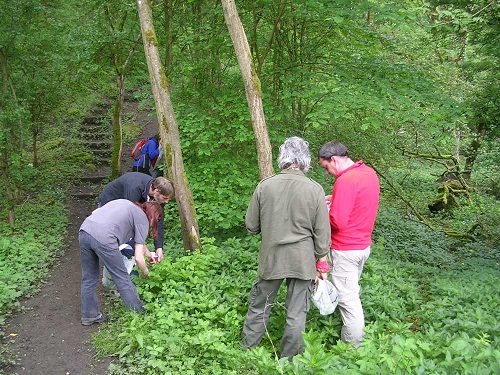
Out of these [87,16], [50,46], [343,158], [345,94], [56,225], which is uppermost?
[87,16]

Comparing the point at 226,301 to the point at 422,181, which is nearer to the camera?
the point at 226,301

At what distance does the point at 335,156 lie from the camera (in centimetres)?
435

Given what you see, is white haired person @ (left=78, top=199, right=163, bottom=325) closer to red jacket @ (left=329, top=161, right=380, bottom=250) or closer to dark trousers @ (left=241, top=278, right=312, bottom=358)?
dark trousers @ (left=241, top=278, right=312, bottom=358)

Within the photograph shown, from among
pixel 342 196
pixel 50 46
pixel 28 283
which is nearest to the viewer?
pixel 342 196

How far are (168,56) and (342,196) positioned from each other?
695 centimetres

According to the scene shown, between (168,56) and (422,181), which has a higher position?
(168,56)

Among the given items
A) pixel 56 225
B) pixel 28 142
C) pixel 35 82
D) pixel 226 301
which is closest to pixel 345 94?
pixel 226 301

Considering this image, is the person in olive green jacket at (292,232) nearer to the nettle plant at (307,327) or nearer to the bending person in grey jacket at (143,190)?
the nettle plant at (307,327)

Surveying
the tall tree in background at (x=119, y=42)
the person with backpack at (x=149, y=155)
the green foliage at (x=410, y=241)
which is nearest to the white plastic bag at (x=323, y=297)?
the green foliage at (x=410, y=241)

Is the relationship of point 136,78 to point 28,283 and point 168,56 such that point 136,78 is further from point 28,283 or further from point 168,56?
point 28,283

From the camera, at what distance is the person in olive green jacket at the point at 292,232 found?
403cm

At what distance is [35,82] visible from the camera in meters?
9.74

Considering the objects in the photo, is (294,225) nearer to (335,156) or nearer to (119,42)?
(335,156)

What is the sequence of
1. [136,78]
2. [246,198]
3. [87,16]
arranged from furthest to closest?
1. [87,16]
2. [136,78]
3. [246,198]
